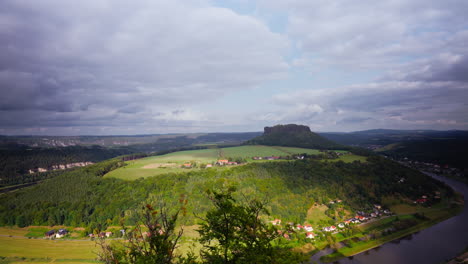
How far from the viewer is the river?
43.6 m

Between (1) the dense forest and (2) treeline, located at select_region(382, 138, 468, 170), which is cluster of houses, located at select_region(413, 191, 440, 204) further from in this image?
(2) treeline, located at select_region(382, 138, 468, 170)

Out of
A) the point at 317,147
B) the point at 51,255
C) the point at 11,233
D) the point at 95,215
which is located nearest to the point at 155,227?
the point at 51,255

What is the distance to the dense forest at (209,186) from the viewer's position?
215 ft

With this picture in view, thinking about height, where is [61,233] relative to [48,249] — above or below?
below

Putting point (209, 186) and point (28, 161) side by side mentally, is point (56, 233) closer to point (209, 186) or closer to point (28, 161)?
point (209, 186)

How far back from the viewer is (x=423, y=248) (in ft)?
156

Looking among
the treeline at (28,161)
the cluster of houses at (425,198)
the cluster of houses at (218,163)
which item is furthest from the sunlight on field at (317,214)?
the treeline at (28,161)

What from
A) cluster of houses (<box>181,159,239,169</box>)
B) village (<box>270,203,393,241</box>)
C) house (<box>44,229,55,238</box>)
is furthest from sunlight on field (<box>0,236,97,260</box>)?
cluster of houses (<box>181,159,239,169</box>)

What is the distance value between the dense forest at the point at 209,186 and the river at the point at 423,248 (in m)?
15.7

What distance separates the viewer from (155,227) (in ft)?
31.4

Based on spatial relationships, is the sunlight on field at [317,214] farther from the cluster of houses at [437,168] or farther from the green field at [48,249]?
the cluster of houses at [437,168]

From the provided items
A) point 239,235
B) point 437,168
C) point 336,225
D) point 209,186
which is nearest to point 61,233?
point 209,186

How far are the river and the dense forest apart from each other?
15704 mm

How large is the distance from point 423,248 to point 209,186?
5813 centimetres
